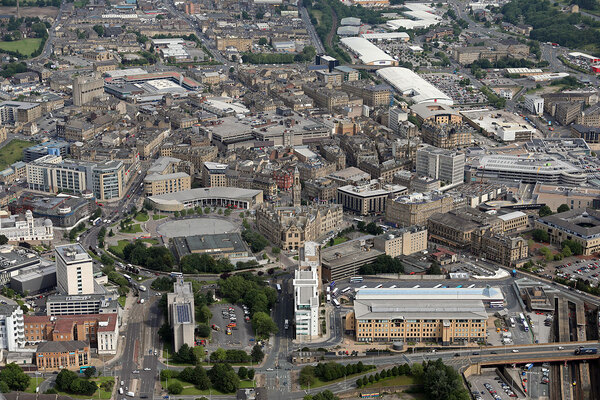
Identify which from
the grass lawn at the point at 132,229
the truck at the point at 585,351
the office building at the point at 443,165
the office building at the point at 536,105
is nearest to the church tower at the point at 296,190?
the office building at the point at 443,165

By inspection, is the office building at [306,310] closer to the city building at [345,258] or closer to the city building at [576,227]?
the city building at [345,258]

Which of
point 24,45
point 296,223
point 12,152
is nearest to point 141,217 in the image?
point 296,223

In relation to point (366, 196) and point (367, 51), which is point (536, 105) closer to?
point (367, 51)

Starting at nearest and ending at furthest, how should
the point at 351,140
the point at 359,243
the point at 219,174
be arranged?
the point at 359,243
the point at 219,174
the point at 351,140

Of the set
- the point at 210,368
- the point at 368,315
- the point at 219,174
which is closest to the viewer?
the point at 210,368

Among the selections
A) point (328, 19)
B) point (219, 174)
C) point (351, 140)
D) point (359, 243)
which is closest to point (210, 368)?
point (359, 243)

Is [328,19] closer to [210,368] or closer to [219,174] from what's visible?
[219,174]
